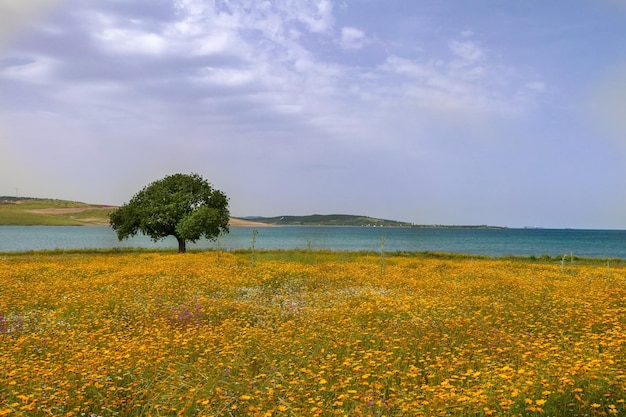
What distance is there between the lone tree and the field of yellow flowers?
25938mm

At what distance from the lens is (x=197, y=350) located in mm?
9227

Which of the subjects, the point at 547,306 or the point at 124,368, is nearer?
the point at 124,368

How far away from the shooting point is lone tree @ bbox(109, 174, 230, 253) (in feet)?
151

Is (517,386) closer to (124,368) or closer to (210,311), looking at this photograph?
(124,368)

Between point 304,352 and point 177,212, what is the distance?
41.8m

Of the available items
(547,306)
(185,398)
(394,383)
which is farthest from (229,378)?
(547,306)

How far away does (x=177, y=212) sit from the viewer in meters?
47.7

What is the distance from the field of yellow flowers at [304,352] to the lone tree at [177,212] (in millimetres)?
25938

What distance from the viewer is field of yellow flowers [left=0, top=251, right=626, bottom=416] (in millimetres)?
6082

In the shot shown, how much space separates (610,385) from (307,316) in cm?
812

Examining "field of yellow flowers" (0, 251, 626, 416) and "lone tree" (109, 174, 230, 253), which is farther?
"lone tree" (109, 174, 230, 253)

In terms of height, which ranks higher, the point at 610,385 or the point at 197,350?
the point at 610,385

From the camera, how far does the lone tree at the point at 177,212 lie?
1817 inches

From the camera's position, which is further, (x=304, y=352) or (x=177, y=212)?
(x=177, y=212)
